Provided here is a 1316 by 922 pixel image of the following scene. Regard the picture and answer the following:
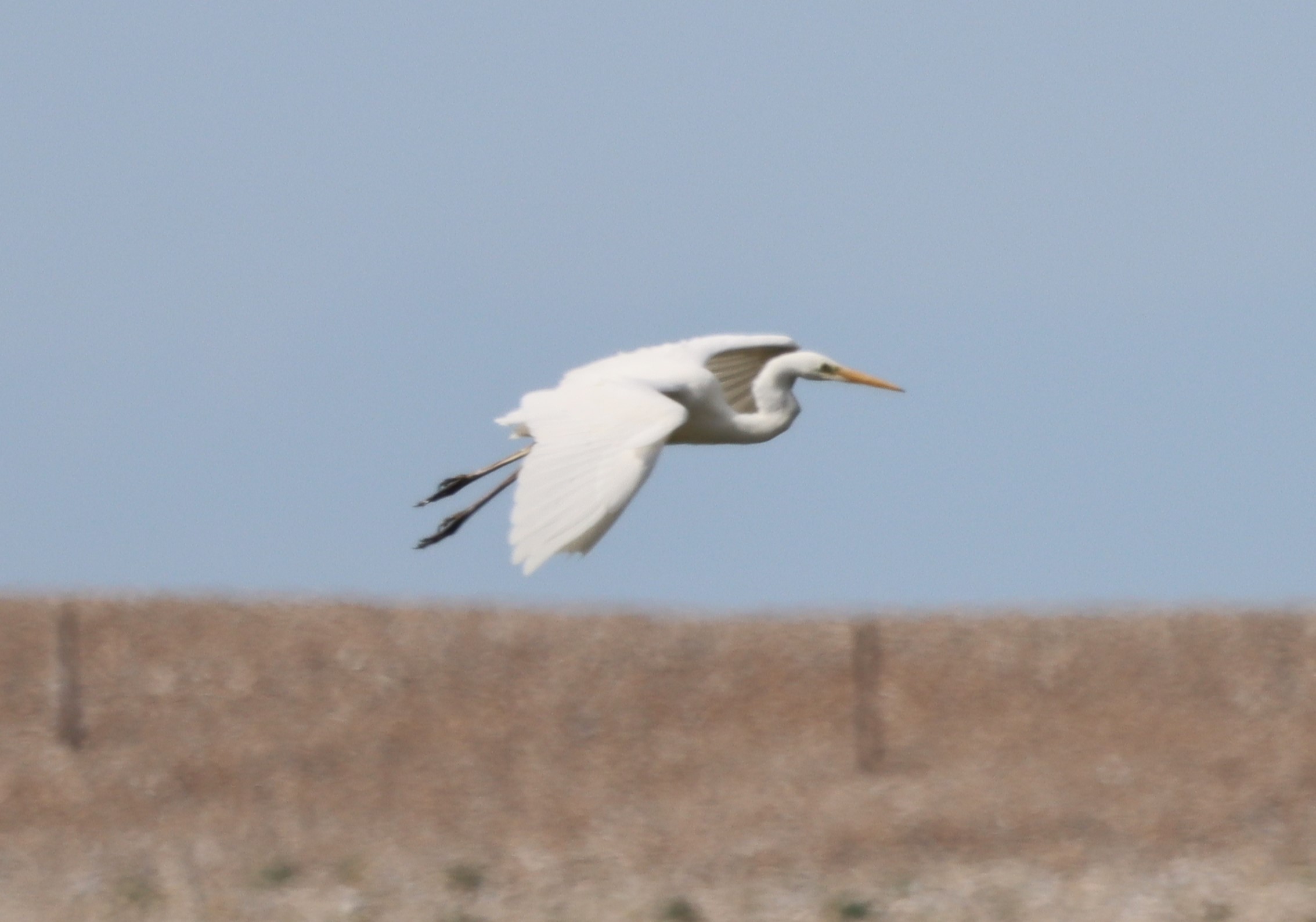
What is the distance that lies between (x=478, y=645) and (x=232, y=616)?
61.7 inches

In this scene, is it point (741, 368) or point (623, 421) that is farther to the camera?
point (741, 368)

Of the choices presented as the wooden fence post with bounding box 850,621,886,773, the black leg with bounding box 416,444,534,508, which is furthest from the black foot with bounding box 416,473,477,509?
the wooden fence post with bounding box 850,621,886,773

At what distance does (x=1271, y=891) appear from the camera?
12609mm

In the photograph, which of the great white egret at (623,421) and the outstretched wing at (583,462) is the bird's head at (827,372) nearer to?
the great white egret at (623,421)

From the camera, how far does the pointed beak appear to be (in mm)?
10758

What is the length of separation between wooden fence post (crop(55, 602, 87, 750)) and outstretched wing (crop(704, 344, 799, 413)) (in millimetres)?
5270

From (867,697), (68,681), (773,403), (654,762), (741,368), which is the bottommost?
(654,762)

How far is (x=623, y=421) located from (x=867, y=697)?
6.54 metres

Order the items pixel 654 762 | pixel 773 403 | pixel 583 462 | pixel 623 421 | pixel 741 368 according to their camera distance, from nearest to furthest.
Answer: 1. pixel 583 462
2. pixel 623 421
3. pixel 773 403
4. pixel 741 368
5. pixel 654 762

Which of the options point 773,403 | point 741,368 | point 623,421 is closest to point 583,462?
point 623,421

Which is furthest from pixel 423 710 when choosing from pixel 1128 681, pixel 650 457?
pixel 650 457

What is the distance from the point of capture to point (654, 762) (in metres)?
13.8

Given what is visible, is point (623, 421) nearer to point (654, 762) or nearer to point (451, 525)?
point (451, 525)

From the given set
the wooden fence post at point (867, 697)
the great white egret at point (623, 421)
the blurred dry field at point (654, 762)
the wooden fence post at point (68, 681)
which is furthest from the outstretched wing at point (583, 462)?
the wooden fence post at point (68, 681)
